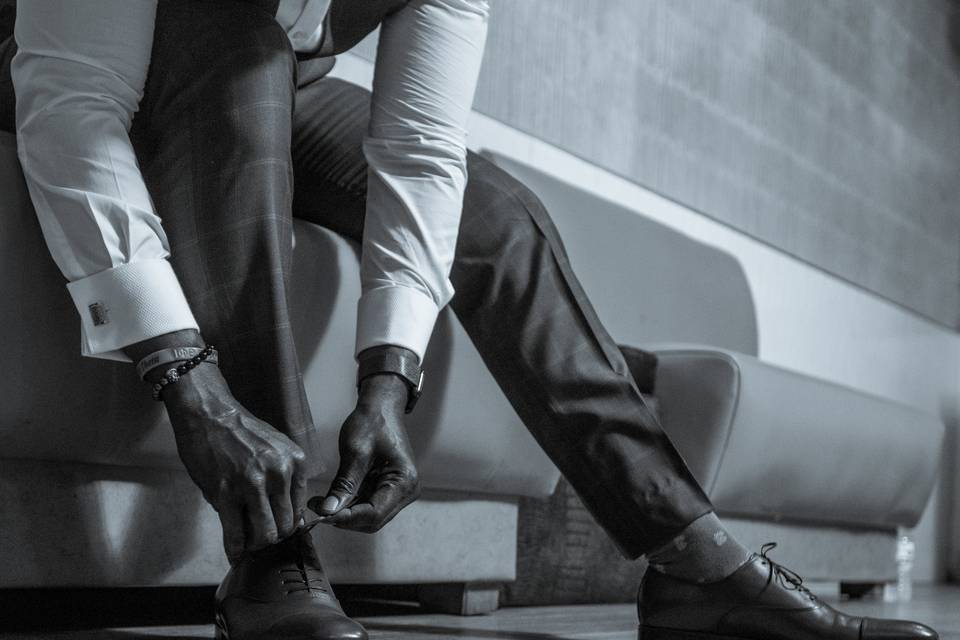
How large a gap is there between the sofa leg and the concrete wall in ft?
3.27

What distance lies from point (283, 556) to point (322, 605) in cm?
5

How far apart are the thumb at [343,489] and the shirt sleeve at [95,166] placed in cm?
16

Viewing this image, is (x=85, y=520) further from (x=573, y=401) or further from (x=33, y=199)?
(x=573, y=401)

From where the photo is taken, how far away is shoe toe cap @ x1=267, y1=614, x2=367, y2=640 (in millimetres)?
852

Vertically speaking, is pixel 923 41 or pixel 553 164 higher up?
pixel 923 41

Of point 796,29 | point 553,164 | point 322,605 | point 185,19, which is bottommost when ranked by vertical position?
point 322,605

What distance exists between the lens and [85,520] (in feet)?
3.41

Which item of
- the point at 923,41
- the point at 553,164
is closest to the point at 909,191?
the point at 923,41

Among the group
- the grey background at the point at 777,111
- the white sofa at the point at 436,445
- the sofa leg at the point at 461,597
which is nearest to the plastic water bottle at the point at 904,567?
the white sofa at the point at 436,445

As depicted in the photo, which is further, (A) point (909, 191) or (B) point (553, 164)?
(A) point (909, 191)

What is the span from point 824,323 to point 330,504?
2.81 metres

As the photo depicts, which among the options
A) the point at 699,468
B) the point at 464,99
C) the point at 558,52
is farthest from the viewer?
the point at 558,52

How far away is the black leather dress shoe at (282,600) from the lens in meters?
0.86

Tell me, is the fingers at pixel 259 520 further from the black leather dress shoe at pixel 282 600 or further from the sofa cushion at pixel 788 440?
the sofa cushion at pixel 788 440
